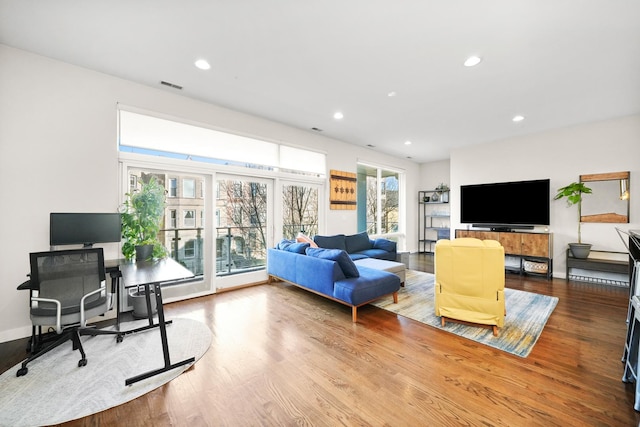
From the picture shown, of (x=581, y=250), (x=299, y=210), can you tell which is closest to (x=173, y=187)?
(x=299, y=210)

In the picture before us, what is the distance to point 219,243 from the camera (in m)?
4.32

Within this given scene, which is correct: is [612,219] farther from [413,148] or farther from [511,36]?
[511,36]

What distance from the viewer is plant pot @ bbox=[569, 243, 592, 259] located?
15.5 feet

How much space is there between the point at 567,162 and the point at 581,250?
5.62ft

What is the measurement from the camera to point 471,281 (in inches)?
110

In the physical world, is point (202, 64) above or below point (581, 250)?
above

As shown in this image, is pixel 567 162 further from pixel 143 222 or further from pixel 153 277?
pixel 143 222

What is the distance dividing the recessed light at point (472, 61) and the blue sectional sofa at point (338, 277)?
2576mm

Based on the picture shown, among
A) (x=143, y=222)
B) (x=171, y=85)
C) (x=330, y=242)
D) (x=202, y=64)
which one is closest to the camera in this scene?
(x=202, y=64)

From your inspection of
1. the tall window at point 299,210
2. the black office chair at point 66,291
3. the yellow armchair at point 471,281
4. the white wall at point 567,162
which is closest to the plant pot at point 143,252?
the black office chair at point 66,291

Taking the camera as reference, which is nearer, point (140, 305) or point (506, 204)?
point (140, 305)

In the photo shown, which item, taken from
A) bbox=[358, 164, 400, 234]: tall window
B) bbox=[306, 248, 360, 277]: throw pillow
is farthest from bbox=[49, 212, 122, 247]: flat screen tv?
bbox=[358, 164, 400, 234]: tall window

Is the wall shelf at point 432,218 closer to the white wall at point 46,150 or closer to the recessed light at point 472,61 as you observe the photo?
the recessed light at point 472,61

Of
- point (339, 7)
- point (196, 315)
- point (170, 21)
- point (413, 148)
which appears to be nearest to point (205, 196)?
point (196, 315)
